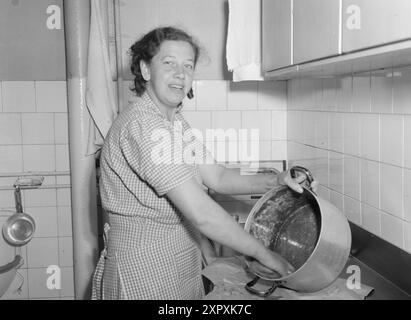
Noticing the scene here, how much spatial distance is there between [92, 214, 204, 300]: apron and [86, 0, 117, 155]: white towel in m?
0.74

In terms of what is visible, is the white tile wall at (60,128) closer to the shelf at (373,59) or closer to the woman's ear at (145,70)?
the woman's ear at (145,70)

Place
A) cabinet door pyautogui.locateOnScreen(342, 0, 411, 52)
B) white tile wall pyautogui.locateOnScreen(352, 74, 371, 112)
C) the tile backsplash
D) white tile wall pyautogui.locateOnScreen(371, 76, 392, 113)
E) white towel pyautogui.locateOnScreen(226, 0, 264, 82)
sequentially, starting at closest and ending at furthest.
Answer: cabinet door pyautogui.locateOnScreen(342, 0, 411, 52), white tile wall pyautogui.locateOnScreen(371, 76, 392, 113), white tile wall pyautogui.locateOnScreen(352, 74, 371, 112), white towel pyautogui.locateOnScreen(226, 0, 264, 82), the tile backsplash

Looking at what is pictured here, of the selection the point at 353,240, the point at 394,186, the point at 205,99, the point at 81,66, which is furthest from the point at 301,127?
the point at 81,66

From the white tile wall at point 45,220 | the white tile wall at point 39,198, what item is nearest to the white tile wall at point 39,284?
the white tile wall at point 45,220

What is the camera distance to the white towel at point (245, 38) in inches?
72.6

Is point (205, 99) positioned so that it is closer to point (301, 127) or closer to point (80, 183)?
point (301, 127)

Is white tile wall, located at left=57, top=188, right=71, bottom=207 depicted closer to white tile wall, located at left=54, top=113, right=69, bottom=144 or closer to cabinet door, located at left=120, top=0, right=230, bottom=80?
white tile wall, located at left=54, top=113, right=69, bottom=144

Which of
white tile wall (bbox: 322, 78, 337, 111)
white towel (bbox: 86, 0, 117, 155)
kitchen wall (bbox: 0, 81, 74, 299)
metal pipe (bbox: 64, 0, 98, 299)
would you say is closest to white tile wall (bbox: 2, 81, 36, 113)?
kitchen wall (bbox: 0, 81, 74, 299)

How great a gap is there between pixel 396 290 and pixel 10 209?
62.1 inches

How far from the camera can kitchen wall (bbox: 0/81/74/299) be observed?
2100mm

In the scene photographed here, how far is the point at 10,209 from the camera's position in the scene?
2.14 meters

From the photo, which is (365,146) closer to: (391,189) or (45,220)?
(391,189)

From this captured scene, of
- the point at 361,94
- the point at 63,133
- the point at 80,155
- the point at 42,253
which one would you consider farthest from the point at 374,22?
the point at 42,253

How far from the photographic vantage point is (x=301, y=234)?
139cm
